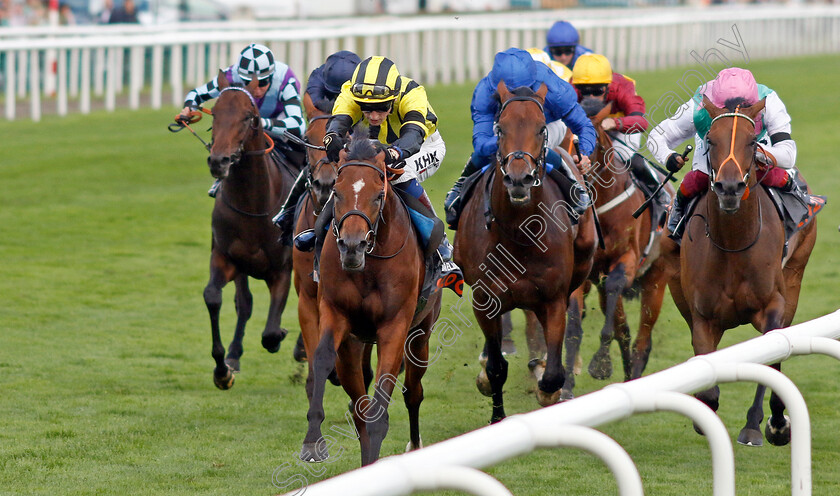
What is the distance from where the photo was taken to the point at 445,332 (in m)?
8.09

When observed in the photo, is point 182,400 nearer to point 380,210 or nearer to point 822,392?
point 380,210

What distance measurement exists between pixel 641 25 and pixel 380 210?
22042mm

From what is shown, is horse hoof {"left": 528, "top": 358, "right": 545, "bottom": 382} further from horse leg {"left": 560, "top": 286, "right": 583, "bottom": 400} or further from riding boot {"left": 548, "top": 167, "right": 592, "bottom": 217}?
riding boot {"left": 548, "top": 167, "right": 592, "bottom": 217}

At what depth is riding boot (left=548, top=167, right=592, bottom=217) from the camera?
6059 millimetres

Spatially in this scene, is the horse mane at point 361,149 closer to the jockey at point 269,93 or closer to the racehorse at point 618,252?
the jockey at point 269,93

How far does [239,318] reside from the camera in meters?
7.58

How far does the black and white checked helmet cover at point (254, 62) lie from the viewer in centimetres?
716

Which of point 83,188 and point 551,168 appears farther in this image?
point 83,188

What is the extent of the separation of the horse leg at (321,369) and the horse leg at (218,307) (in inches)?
64.4

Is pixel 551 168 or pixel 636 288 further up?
pixel 551 168

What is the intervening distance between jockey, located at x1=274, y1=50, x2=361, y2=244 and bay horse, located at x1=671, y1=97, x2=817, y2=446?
209 centimetres

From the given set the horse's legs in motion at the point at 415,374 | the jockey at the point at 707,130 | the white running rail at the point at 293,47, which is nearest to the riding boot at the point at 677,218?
the jockey at the point at 707,130

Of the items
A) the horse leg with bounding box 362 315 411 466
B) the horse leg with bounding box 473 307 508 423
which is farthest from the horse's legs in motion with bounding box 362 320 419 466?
the horse leg with bounding box 473 307 508 423

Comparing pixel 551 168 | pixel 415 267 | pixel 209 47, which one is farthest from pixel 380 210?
pixel 209 47
